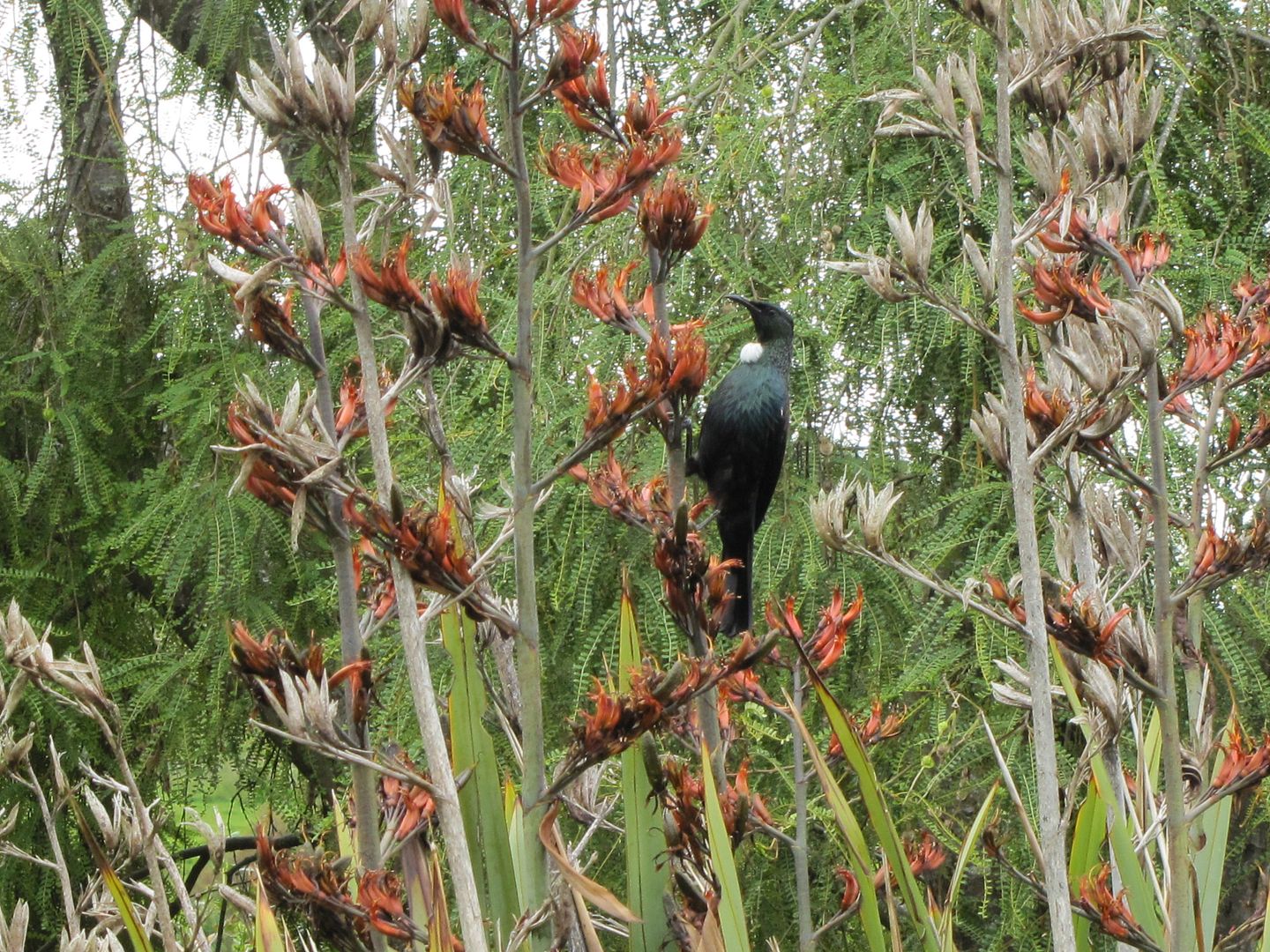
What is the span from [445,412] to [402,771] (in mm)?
1732

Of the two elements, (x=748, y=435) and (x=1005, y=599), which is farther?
(x=748, y=435)

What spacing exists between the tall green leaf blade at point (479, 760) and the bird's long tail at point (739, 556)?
0.86 m

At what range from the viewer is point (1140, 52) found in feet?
8.24

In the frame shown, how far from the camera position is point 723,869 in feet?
4.00

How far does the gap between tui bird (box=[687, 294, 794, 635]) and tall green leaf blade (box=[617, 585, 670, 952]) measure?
840 mm

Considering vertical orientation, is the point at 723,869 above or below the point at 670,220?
below

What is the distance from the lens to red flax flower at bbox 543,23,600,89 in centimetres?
131

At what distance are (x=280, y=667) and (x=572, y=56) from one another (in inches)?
23.5

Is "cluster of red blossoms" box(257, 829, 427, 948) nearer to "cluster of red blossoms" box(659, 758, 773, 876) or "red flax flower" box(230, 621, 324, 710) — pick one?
"red flax flower" box(230, 621, 324, 710)

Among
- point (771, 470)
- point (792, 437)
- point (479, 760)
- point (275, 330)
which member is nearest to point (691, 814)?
point (479, 760)

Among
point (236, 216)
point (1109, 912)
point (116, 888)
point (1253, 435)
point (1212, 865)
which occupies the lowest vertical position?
point (1212, 865)

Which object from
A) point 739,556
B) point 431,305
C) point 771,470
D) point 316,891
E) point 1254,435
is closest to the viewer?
point 316,891

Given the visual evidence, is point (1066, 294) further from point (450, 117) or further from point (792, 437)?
point (792, 437)

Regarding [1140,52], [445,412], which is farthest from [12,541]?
[1140,52]
